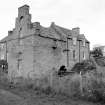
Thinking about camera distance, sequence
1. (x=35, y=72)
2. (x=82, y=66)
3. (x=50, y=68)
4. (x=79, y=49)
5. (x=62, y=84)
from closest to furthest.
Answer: (x=62, y=84) < (x=35, y=72) < (x=50, y=68) < (x=82, y=66) < (x=79, y=49)

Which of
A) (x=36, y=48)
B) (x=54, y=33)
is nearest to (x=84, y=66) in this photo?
(x=54, y=33)

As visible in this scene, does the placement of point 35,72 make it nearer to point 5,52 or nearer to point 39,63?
point 39,63

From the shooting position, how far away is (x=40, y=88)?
1431cm

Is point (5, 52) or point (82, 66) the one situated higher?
point (5, 52)

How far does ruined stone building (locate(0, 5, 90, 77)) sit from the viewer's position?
2497 cm

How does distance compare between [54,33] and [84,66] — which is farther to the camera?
[84,66]

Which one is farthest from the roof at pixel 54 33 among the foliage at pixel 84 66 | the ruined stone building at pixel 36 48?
the foliage at pixel 84 66

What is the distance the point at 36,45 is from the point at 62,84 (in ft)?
42.2

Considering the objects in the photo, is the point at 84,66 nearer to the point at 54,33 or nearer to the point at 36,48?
the point at 54,33

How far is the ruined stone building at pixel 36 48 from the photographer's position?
81.9 feet

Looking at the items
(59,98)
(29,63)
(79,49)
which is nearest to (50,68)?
(29,63)

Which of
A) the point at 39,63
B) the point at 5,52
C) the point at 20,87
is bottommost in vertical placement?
the point at 20,87

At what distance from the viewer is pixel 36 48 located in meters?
24.9

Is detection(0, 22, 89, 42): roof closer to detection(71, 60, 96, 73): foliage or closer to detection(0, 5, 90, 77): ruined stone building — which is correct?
detection(0, 5, 90, 77): ruined stone building
